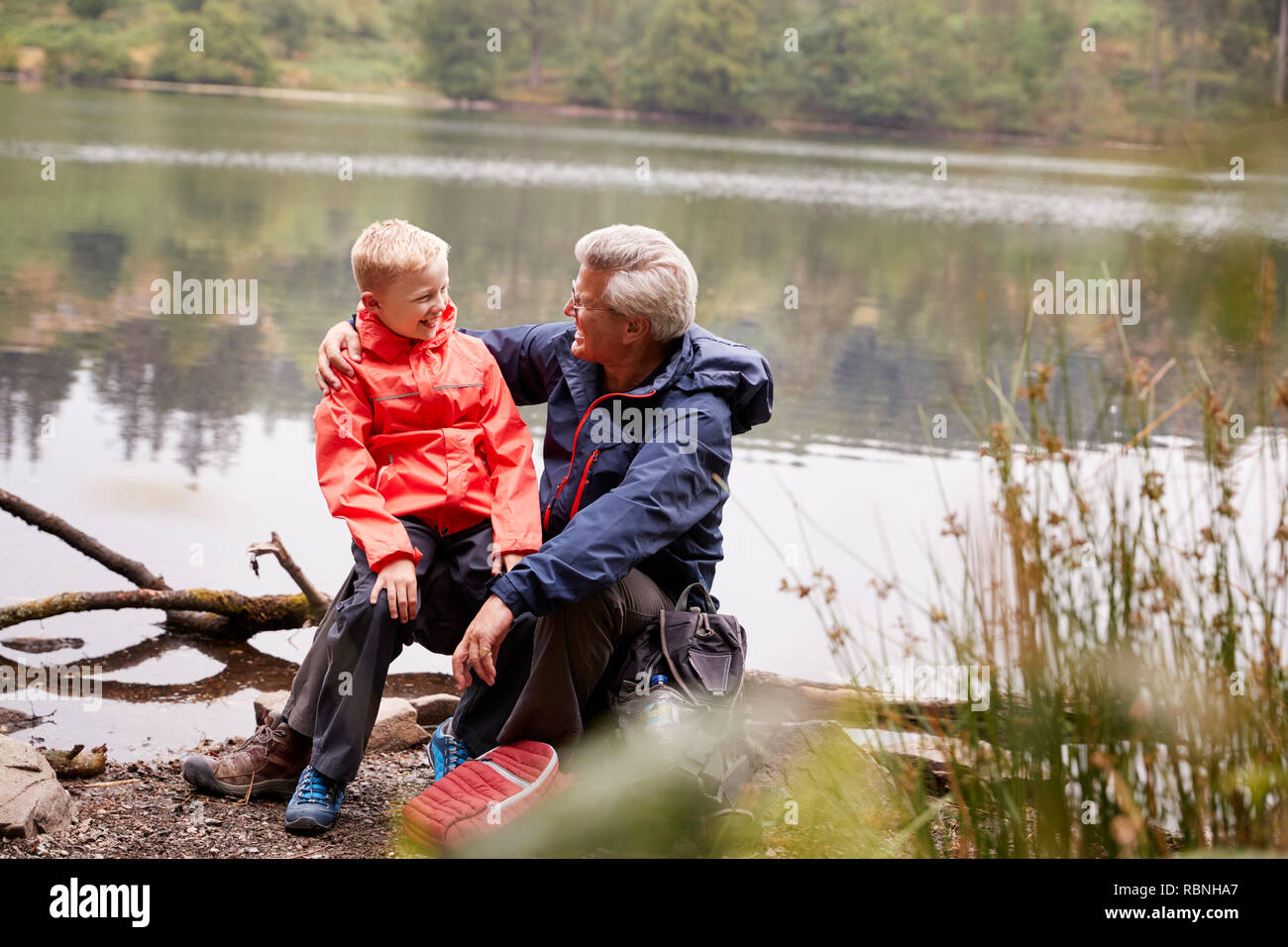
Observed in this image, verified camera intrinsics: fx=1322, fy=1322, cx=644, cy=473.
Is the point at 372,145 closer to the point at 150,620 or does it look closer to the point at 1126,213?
the point at 1126,213

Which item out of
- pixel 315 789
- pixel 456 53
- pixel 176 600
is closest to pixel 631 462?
pixel 315 789

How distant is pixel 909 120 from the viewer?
186 ft

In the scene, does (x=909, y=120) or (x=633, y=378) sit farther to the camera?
(x=909, y=120)

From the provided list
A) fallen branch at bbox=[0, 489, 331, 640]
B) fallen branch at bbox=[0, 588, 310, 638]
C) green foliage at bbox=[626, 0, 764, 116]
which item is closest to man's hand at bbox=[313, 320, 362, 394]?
fallen branch at bbox=[0, 489, 331, 640]

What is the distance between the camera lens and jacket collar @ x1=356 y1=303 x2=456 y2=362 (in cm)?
298

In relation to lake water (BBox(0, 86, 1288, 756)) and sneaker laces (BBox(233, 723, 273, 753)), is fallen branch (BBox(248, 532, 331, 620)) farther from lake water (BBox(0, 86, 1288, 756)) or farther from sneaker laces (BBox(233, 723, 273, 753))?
sneaker laces (BBox(233, 723, 273, 753))

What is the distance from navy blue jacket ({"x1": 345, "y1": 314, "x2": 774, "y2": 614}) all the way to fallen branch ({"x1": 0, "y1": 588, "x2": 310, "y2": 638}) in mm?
1578

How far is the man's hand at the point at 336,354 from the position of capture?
291 centimetres

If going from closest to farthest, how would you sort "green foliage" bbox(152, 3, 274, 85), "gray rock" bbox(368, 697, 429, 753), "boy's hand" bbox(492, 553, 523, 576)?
"boy's hand" bbox(492, 553, 523, 576) < "gray rock" bbox(368, 697, 429, 753) < "green foliage" bbox(152, 3, 274, 85)

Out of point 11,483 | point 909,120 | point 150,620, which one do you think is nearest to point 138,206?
point 11,483
